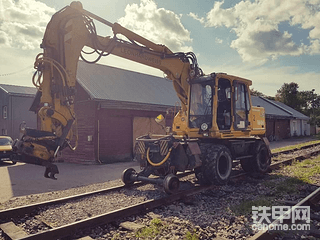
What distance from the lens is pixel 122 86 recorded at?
1780 centimetres

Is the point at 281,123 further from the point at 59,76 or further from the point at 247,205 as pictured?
the point at 59,76

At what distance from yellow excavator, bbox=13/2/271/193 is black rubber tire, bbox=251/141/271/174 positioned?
4 cm

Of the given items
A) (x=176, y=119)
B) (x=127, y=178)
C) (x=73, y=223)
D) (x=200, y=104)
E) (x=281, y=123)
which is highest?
(x=200, y=104)

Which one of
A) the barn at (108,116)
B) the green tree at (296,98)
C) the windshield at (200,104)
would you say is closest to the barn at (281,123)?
the green tree at (296,98)

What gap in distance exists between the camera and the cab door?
28.7ft

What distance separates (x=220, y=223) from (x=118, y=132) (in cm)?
1121

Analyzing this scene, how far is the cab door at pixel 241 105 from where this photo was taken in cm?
876

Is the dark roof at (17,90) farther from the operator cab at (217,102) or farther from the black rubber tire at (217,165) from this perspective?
the black rubber tire at (217,165)

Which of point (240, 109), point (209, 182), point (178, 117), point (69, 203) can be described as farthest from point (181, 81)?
point (69, 203)

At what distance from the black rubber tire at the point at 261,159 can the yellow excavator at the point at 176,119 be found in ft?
0.11

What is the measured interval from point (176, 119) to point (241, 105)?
2.29m

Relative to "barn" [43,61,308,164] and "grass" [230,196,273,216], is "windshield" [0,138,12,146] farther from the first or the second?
"grass" [230,196,273,216]

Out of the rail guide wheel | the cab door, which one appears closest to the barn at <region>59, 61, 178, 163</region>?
the cab door

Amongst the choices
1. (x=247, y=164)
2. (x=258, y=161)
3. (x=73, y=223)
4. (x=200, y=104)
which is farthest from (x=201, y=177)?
(x=73, y=223)
